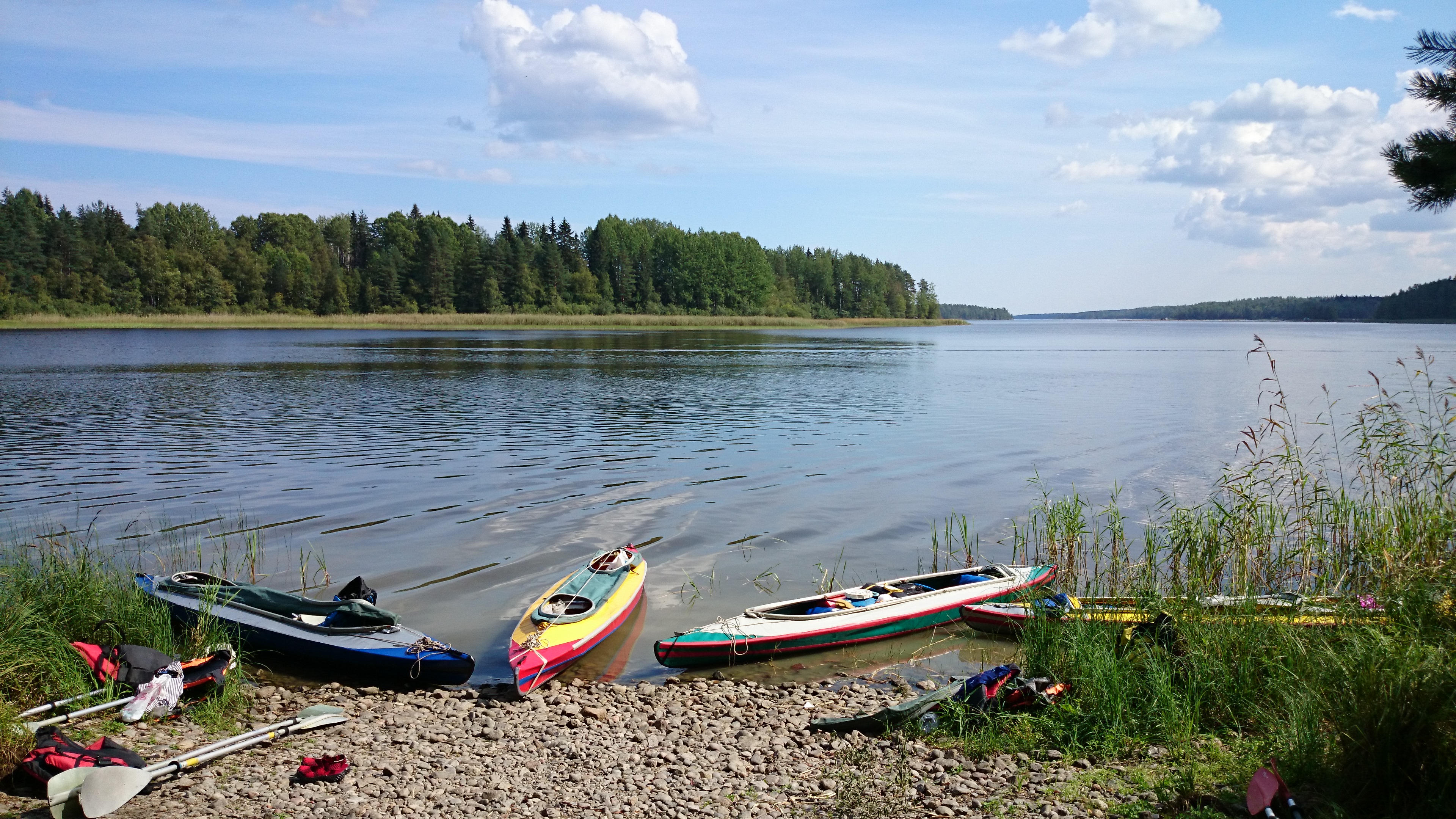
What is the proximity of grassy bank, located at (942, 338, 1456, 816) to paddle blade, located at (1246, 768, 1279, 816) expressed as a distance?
10.1 inches

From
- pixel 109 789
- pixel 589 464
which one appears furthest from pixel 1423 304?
pixel 109 789

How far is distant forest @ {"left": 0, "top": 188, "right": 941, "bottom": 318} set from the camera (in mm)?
94625

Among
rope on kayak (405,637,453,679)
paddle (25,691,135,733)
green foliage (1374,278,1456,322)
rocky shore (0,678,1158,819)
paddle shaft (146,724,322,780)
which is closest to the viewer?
rocky shore (0,678,1158,819)

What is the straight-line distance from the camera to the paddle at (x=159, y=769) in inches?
209

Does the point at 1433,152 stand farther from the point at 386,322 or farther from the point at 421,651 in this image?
the point at 386,322

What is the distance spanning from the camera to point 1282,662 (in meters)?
6.84

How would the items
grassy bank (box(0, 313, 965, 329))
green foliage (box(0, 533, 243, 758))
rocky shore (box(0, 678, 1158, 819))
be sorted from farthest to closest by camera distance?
grassy bank (box(0, 313, 965, 329))
green foliage (box(0, 533, 243, 758))
rocky shore (box(0, 678, 1158, 819))

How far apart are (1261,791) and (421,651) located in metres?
7.07

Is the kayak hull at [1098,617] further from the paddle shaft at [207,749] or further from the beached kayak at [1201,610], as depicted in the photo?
the paddle shaft at [207,749]

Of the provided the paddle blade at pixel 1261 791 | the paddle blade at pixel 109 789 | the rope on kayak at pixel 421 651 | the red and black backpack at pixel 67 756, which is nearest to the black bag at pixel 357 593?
the rope on kayak at pixel 421 651

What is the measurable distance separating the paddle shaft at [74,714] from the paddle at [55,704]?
8 cm

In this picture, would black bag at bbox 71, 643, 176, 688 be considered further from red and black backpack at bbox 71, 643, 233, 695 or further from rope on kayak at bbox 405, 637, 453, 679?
rope on kayak at bbox 405, 637, 453, 679

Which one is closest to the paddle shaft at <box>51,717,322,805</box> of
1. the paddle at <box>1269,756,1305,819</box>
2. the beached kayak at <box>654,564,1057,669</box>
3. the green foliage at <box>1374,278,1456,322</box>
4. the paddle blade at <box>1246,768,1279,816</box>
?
the beached kayak at <box>654,564,1057,669</box>

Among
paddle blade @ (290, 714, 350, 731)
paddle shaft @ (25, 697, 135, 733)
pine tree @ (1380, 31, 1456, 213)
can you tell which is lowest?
paddle blade @ (290, 714, 350, 731)
